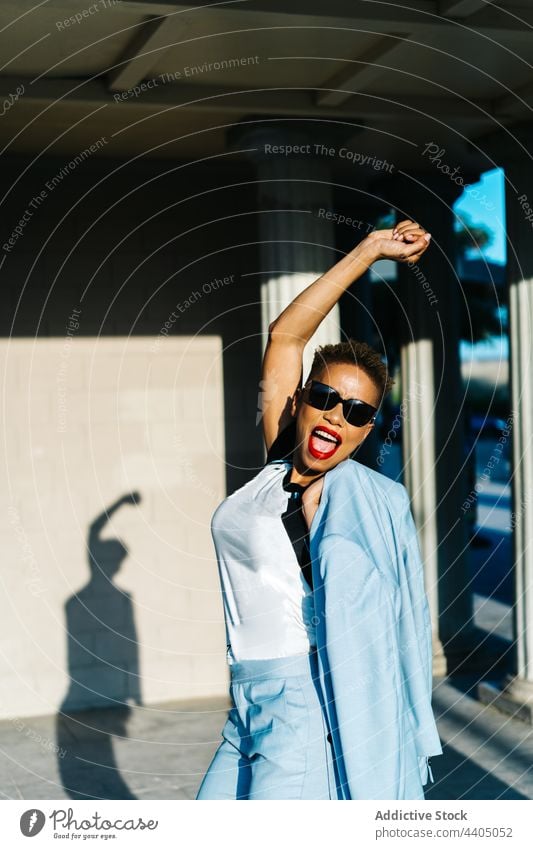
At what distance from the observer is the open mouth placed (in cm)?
294

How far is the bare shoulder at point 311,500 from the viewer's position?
296 cm

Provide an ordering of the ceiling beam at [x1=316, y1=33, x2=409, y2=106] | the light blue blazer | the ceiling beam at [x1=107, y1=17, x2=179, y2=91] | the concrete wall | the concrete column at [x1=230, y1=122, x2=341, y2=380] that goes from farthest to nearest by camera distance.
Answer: the concrete wall → the concrete column at [x1=230, y1=122, x2=341, y2=380] → the ceiling beam at [x1=316, y1=33, x2=409, y2=106] → the ceiling beam at [x1=107, y1=17, x2=179, y2=91] → the light blue blazer

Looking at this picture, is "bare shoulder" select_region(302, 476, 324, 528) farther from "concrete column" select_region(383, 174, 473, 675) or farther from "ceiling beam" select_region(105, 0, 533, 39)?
"concrete column" select_region(383, 174, 473, 675)

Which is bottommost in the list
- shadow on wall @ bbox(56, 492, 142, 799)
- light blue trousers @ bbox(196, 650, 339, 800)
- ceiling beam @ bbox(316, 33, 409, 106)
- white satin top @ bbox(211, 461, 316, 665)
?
shadow on wall @ bbox(56, 492, 142, 799)

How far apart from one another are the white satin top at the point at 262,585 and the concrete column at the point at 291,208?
13.5ft

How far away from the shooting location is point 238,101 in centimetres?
674

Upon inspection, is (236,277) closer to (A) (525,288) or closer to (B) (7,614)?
(A) (525,288)

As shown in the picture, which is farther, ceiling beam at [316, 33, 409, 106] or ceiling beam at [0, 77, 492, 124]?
ceiling beam at [0, 77, 492, 124]

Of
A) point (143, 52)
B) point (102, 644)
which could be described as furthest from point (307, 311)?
point (102, 644)

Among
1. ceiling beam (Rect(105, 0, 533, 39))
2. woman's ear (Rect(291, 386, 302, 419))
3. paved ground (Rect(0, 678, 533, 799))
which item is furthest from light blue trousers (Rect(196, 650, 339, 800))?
paved ground (Rect(0, 678, 533, 799))

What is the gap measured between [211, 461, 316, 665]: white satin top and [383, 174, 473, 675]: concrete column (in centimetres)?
626
